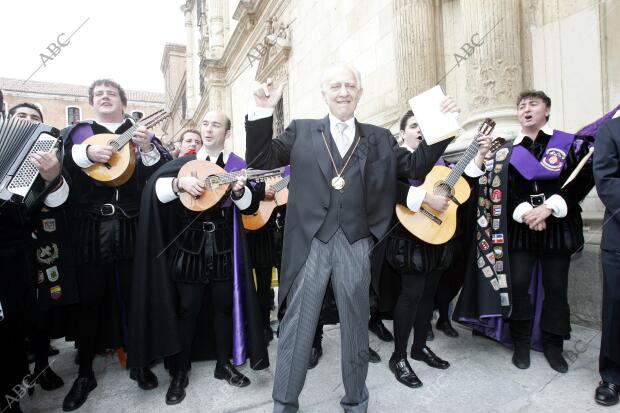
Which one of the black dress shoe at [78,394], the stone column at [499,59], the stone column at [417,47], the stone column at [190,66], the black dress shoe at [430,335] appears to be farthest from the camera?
the stone column at [190,66]

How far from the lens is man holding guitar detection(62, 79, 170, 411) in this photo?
8.64 feet

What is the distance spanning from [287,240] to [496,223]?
5.61 ft

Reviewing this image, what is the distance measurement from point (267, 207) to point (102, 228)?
1.34m

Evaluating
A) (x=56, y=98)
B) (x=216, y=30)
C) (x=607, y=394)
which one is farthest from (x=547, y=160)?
(x=56, y=98)

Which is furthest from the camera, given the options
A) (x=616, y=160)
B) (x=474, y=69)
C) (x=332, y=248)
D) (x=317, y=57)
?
(x=317, y=57)

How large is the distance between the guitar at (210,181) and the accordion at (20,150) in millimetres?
764

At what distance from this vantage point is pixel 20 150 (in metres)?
2.16

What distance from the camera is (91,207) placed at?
273 cm

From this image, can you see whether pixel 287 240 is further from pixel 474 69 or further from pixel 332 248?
pixel 474 69

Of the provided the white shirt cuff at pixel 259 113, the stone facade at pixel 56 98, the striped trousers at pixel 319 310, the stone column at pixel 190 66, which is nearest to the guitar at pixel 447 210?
the striped trousers at pixel 319 310

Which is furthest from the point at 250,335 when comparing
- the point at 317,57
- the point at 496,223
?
the point at 317,57

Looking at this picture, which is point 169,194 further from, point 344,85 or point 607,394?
point 607,394

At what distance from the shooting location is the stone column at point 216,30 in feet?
58.0

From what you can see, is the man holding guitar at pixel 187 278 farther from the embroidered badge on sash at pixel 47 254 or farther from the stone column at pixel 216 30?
the stone column at pixel 216 30
